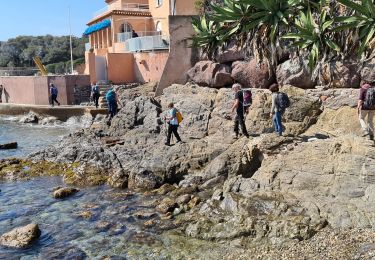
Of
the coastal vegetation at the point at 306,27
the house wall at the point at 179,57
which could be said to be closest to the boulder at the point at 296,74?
the coastal vegetation at the point at 306,27

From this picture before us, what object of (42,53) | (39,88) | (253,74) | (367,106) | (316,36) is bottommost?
(367,106)

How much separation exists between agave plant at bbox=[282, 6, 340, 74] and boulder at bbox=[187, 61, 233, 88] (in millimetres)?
6814

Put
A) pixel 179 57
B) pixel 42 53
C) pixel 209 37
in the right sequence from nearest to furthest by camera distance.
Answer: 1. pixel 209 37
2. pixel 179 57
3. pixel 42 53

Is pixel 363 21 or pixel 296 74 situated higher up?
pixel 363 21

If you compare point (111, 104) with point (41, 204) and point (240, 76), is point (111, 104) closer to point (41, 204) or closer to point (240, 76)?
point (240, 76)

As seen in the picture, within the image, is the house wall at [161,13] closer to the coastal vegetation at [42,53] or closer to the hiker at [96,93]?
the hiker at [96,93]

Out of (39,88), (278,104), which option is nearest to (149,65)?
(39,88)

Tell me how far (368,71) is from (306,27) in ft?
11.9

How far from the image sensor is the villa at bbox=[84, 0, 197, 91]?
73.2 feet

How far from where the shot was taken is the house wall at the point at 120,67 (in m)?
31.9

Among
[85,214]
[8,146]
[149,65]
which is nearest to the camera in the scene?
[85,214]

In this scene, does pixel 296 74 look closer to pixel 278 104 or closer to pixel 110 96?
pixel 278 104

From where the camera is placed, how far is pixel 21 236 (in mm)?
10531

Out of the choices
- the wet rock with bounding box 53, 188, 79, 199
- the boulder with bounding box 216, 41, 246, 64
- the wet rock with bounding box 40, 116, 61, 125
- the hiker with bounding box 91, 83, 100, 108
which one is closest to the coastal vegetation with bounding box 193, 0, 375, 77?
the boulder with bounding box 216, 41, 246, 64
